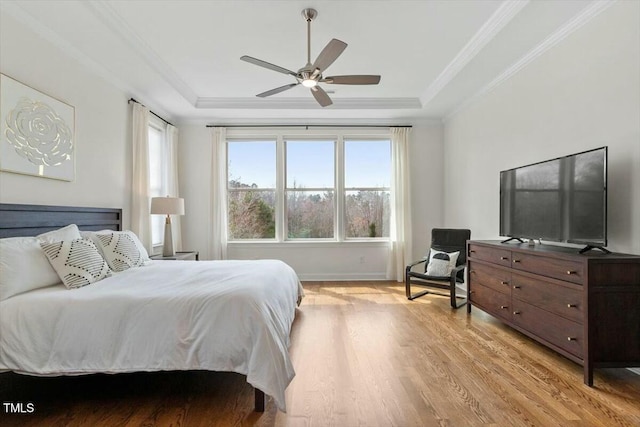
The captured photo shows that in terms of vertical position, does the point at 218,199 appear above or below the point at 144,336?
above

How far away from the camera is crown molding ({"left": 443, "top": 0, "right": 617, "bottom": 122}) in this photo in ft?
8.50

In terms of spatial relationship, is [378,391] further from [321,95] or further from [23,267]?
[321,95]

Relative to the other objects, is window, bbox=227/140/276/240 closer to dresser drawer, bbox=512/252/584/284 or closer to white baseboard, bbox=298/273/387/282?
white baseboard, bbox=298/273/387/282

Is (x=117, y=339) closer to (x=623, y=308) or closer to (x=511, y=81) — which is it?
→ (x=623, y=308)

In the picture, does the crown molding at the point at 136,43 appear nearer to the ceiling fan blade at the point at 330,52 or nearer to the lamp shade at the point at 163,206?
the lamp shade at the point at 163,206

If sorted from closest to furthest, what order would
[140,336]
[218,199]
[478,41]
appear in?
[140,336]
[478,41]
[218,199]

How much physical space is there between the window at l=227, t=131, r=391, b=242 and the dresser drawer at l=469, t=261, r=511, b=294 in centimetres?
221

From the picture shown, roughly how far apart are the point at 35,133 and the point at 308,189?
368 cm

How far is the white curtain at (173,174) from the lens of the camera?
→ 5.23m

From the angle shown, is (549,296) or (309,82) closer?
(549,296)

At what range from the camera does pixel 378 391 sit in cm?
214

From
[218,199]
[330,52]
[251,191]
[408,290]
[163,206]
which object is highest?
[330,52]

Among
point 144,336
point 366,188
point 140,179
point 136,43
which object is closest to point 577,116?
point 366,188

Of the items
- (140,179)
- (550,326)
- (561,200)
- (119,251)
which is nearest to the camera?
(550,326)
